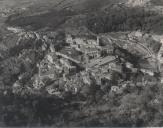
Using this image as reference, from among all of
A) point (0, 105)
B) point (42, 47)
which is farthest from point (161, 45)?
point (0, 105)

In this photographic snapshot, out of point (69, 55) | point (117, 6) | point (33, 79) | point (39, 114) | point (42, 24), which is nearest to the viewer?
point (39, 114)

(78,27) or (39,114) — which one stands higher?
(78,27)

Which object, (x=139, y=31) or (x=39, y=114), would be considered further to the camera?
(x=139, y=31)

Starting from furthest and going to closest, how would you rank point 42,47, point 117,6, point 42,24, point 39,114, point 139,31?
point 117,6 < point 42,24 < point 139,31 < point 42,47 < point 39,114

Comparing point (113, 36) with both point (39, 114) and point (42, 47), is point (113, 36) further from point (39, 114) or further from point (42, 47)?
point (39, 114)

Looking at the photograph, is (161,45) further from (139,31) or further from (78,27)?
(78,27)

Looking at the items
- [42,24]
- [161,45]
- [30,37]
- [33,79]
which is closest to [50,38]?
[30,37]
